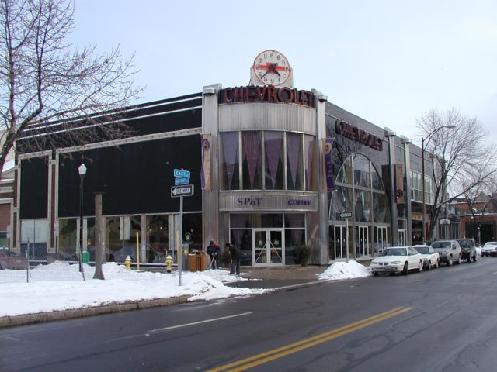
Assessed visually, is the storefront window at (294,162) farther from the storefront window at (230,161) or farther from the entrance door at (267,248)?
the storefront window at (230,161)

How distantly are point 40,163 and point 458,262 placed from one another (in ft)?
97.9

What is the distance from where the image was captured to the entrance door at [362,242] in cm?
4000

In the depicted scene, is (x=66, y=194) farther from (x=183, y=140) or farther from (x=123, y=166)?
(x=183, y=140)

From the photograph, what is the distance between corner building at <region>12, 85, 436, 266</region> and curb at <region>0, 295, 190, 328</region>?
534 inches

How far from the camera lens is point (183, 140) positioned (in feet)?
110

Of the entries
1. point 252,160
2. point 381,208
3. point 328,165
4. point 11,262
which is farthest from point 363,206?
point 11,262

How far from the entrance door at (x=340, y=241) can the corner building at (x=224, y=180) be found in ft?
0.41

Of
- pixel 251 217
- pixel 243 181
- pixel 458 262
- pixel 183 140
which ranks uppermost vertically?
pixel 183 140

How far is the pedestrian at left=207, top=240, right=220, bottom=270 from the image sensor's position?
2853cm

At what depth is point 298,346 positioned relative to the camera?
349 inches

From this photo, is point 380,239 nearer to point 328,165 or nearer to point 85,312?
point 328,165

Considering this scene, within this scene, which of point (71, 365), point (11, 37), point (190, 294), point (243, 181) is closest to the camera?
point (71, 365)

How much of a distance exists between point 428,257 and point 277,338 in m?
24.3

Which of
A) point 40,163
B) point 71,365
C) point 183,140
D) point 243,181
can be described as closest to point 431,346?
point 71,365
